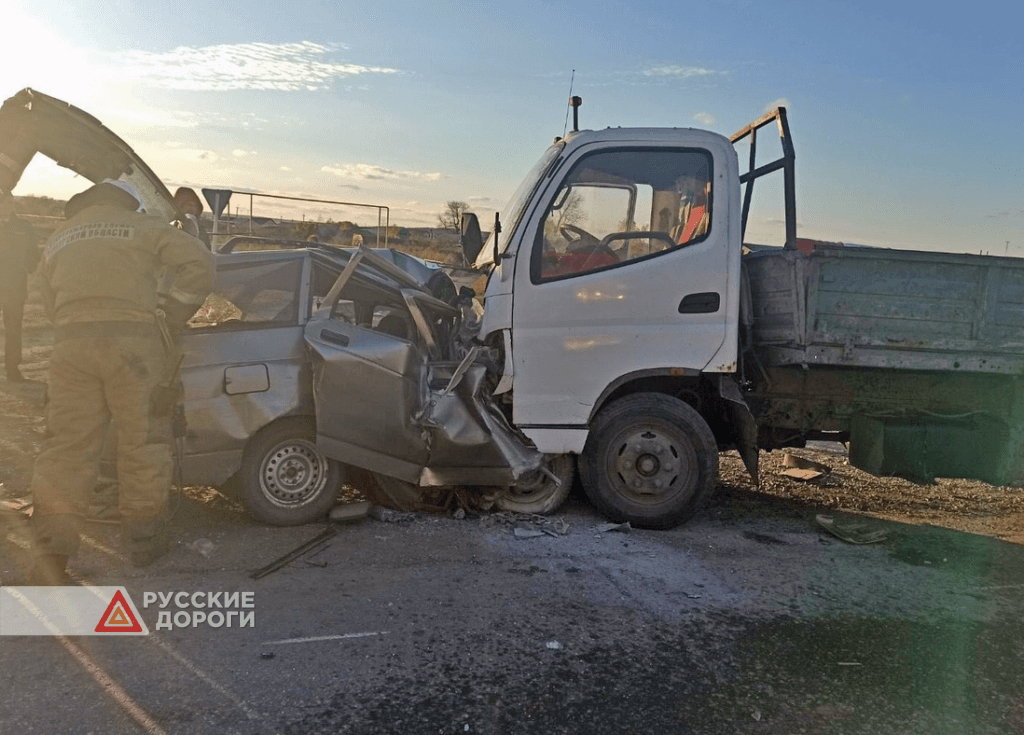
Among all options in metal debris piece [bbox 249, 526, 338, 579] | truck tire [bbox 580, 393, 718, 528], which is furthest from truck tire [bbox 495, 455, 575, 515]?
metal debris piece [bbox 249, 526, 338, 579]

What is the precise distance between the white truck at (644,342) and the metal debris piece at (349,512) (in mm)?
227

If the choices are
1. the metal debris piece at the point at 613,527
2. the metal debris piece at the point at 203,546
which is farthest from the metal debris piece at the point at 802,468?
the metal debris piece at the point at 203,546

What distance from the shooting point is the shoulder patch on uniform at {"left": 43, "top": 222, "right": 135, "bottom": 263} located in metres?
3.98

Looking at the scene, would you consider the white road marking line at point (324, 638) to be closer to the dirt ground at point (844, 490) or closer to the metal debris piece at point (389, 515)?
the metal debris piece at point (389, 515)

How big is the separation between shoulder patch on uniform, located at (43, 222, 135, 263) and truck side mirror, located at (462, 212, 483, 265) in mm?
2251

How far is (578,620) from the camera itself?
3.75 metres

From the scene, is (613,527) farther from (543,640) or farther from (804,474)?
(804,474)

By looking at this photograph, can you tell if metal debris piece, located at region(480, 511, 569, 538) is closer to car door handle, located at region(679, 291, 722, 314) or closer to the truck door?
the truck door

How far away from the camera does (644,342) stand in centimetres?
489

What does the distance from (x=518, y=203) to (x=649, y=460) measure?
197cm

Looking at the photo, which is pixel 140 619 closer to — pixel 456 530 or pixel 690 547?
pixel 456 530

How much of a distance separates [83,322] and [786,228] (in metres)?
4.31

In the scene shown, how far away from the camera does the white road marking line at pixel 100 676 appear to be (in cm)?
276

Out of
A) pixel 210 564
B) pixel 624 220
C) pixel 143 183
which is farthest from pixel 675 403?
pixel 143 183
